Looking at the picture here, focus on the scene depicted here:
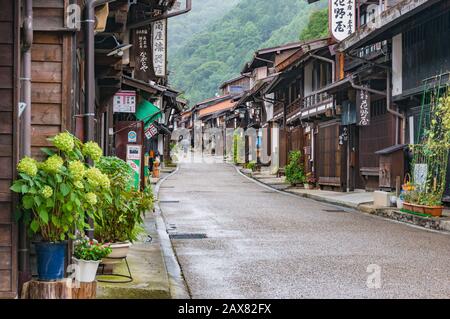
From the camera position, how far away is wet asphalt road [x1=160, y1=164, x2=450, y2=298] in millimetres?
9219

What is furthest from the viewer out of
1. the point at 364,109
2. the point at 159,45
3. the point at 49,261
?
the point at 159,45

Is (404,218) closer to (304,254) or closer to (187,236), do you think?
(187,236)

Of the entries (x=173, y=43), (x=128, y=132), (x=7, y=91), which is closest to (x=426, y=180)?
(x=128, y=132)

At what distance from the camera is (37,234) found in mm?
7789

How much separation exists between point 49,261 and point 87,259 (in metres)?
0.69

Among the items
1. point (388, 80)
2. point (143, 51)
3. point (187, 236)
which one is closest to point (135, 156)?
point (143, 51)

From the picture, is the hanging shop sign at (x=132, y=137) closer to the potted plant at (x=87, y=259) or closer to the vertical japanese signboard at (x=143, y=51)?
the vertical japanese signboard at (x=143, y=51)

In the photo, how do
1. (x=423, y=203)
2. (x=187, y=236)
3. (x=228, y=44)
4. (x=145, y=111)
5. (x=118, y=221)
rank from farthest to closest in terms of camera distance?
1. (x=228, y=44)
2. (x=145, y=111)
3. (x=423, y=203)
4. (x=187, y=236)
5. (x=118, y=221)

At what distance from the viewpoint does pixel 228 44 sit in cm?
14212

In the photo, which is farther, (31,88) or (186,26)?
(186,26)

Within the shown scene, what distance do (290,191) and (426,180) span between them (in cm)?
1440

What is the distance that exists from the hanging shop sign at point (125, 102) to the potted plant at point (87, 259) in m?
13.4

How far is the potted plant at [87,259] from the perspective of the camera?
8.03 meters

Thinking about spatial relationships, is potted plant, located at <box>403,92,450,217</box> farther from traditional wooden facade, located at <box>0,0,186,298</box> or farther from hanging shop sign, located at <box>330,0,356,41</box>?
traditional wooden facade, located at <box>0,0,186,298</box>
